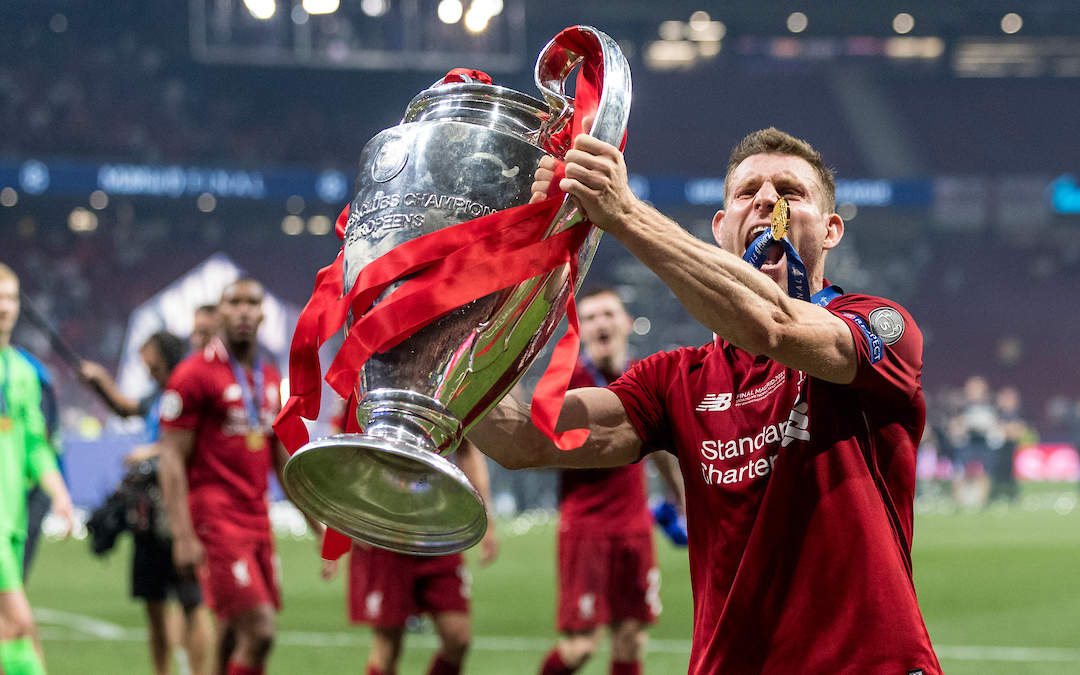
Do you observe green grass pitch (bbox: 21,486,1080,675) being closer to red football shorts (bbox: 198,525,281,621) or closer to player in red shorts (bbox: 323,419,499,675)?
player in red shorts (bbox: 323,419,499,675)

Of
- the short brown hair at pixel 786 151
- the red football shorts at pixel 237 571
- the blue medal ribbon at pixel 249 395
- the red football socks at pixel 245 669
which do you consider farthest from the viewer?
the blue medal ribbon at pixel 249 395

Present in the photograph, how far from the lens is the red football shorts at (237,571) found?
4.82 metres

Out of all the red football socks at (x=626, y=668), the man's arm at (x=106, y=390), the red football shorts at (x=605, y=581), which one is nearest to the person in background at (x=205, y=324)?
the man's arm at (x=106, y=390)

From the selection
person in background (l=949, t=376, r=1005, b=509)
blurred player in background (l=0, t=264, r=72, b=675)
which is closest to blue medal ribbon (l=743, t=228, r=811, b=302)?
blurred player in background (l=0, t=264, r=72, b=675)

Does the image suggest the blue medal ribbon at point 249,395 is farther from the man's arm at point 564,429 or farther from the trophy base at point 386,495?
the trophy base at point 386,495

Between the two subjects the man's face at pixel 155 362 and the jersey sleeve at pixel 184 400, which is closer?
the jersey sleeve at pixel 184 400

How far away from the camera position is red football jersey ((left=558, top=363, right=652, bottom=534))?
5250 millimetres

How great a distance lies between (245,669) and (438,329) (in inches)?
143

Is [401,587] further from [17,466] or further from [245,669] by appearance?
[17,466]

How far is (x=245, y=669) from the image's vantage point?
4.67m

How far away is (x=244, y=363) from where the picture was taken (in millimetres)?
5312

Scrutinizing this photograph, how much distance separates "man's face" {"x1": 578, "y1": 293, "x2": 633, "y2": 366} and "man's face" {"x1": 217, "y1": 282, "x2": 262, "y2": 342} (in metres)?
1.58

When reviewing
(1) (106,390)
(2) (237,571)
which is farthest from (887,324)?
(1) (106,390)

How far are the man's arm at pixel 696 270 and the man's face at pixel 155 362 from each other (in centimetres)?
553
